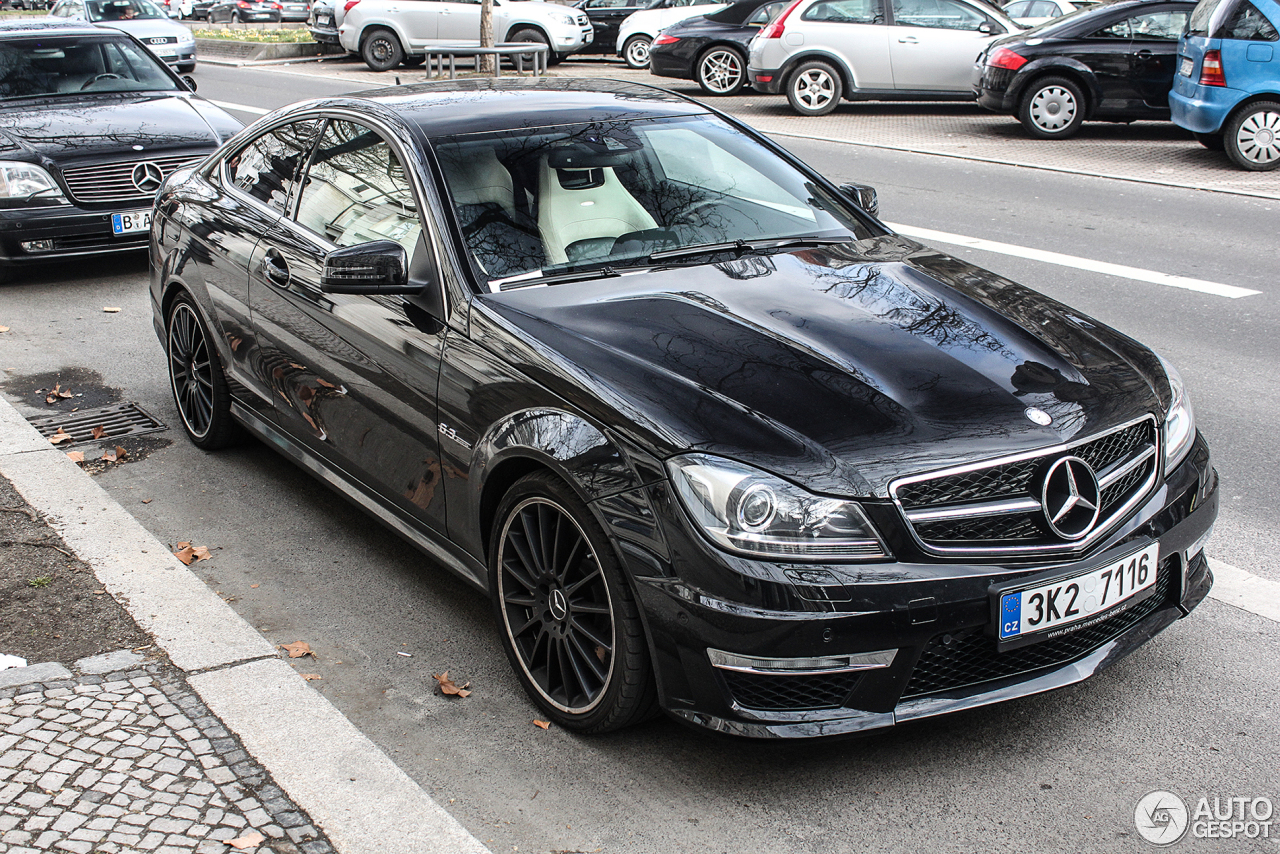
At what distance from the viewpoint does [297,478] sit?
5.44m

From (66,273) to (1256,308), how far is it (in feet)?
27.2

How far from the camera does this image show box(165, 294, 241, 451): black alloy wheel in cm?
542

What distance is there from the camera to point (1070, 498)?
304cm

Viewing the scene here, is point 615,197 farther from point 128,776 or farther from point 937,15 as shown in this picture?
point 937,15

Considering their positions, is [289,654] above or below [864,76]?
below

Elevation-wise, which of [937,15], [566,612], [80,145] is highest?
[937,15]

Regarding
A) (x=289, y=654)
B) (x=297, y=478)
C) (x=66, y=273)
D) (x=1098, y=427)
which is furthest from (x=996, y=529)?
(x=66, y=273)

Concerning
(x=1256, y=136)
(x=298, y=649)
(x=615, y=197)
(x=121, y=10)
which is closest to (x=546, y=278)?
(x=615, y=197)

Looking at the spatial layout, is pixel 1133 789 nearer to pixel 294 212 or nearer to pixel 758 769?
pixel 758 769

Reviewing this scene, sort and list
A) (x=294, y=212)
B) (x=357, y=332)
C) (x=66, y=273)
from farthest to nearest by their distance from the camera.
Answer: (x=66, y=273) < (x=294, y=212) < (x=357, y=332)

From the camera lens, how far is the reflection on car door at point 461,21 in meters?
25.0

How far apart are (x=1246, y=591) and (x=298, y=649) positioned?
3093 mm

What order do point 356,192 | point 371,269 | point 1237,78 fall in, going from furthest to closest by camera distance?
point 1237,78 → point 356,192 → point 371,269

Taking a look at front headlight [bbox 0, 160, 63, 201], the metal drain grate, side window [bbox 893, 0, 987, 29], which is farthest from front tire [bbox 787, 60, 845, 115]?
the metal drain grate
